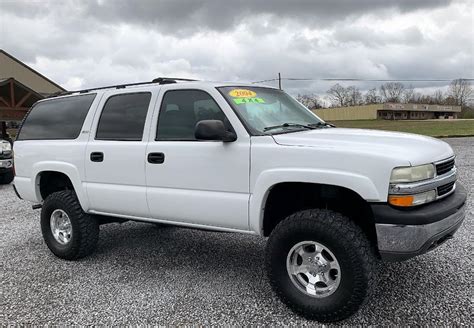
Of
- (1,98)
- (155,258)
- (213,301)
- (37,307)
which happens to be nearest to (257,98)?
(213,301)

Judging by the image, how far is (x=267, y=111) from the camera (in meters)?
3.95

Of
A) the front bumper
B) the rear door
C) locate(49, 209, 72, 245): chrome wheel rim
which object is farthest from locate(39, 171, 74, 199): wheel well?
the front bumper

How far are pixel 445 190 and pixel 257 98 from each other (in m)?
1.85

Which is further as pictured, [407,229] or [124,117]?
[124,117]

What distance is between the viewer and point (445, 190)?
328 cm

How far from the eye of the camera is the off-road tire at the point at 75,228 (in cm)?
471

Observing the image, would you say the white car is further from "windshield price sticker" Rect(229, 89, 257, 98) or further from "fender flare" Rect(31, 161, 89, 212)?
"windshield price sticker" Rect(229, 89, 257, 98)

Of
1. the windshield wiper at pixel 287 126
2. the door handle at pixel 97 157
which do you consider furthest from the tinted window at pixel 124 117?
the windshield wiper at pixel 287 126

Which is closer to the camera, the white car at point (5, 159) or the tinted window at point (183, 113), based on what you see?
the tinted window at point (183, 113)

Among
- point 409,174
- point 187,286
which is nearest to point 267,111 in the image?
point 409,174

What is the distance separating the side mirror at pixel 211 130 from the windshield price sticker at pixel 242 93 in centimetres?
54

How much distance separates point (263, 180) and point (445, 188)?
1437 mm

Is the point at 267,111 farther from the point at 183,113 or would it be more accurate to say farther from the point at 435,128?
the point at 435,128

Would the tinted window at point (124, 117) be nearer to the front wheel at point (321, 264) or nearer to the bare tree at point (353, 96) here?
the front wheel at point (321, 264)
